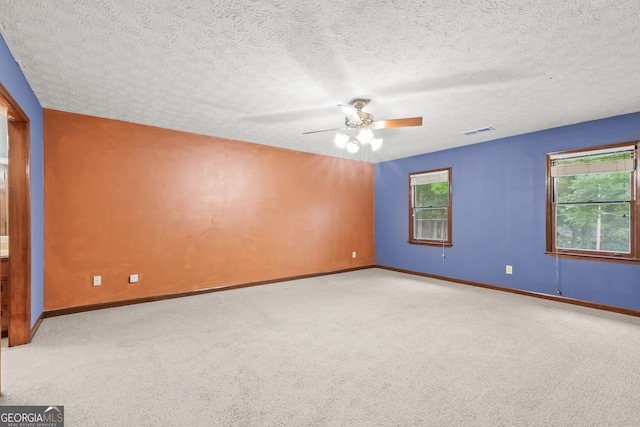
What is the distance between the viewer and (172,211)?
4.41 metres

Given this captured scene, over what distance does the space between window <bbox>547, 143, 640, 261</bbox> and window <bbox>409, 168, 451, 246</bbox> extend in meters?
1.63

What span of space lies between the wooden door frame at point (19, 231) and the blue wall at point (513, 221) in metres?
5.75

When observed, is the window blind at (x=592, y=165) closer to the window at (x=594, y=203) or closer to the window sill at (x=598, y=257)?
the window at (x=594, y=203)

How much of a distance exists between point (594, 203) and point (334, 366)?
162 inches

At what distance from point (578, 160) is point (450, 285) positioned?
102 inches

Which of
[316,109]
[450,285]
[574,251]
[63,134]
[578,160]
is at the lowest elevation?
[450,285]

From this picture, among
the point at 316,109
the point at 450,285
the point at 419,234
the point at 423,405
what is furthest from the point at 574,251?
the point at 316,109

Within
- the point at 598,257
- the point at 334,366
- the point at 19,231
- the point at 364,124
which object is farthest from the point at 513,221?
the point at 19,231

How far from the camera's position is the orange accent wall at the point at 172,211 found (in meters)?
3.68

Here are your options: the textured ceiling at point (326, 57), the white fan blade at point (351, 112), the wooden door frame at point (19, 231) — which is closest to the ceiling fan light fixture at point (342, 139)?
the white fan blade at point (351, 112)

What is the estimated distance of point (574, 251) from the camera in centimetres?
418

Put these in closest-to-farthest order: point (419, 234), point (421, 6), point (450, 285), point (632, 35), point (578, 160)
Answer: point (421, 6) → point (632, 35) → point (578, 160) → point (450, 285) → point (419, 234)

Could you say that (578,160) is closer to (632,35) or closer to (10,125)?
(632,35)

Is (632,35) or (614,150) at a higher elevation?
(632,35)
